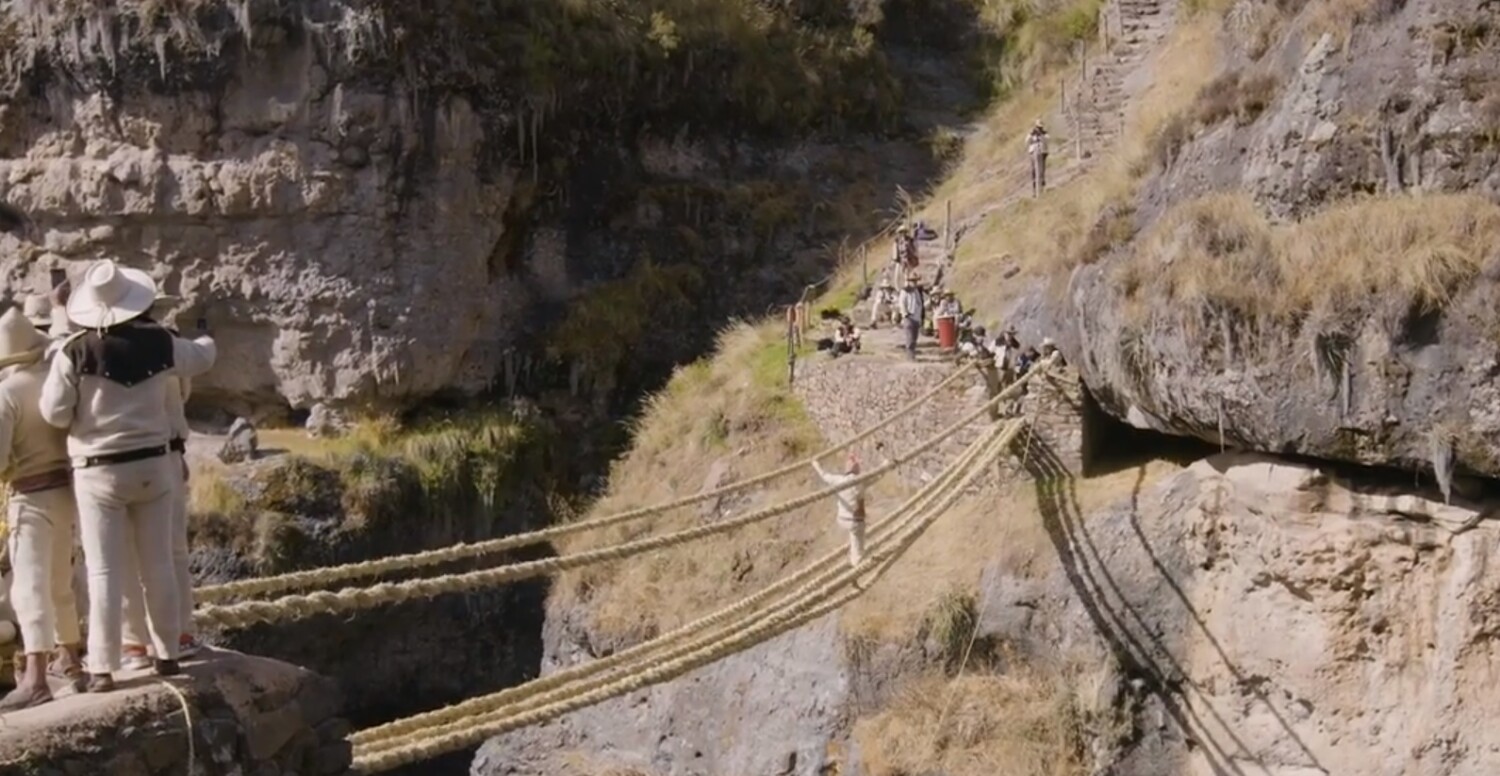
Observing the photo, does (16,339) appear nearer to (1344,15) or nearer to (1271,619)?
(1271,619)

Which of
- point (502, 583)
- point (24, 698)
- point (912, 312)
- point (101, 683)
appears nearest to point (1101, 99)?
point (912, 312)

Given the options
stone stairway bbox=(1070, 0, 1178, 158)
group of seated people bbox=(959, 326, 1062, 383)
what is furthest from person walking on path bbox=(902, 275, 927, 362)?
stone stairway bbox=(1070, 0, 1178, 158)

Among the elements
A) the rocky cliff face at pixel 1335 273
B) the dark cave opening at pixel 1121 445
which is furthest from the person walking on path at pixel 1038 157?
the rocky cliff face at pixel 1335 273

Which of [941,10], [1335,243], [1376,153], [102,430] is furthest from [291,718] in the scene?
[941,10]

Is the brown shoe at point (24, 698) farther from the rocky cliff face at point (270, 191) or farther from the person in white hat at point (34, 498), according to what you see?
the rocky cliff face at point (270, 191)

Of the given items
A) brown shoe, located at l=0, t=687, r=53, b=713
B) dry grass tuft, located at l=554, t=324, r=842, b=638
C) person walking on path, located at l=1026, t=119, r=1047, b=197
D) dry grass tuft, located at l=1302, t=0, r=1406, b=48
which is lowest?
dry grass tuft, located at l=554, t=324, r=842, b=638

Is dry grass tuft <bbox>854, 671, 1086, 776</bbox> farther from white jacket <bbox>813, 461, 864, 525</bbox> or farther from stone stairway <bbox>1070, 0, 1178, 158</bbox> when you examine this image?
stone stairway <bbox>1070, 0, 1178, 158</bbox>
